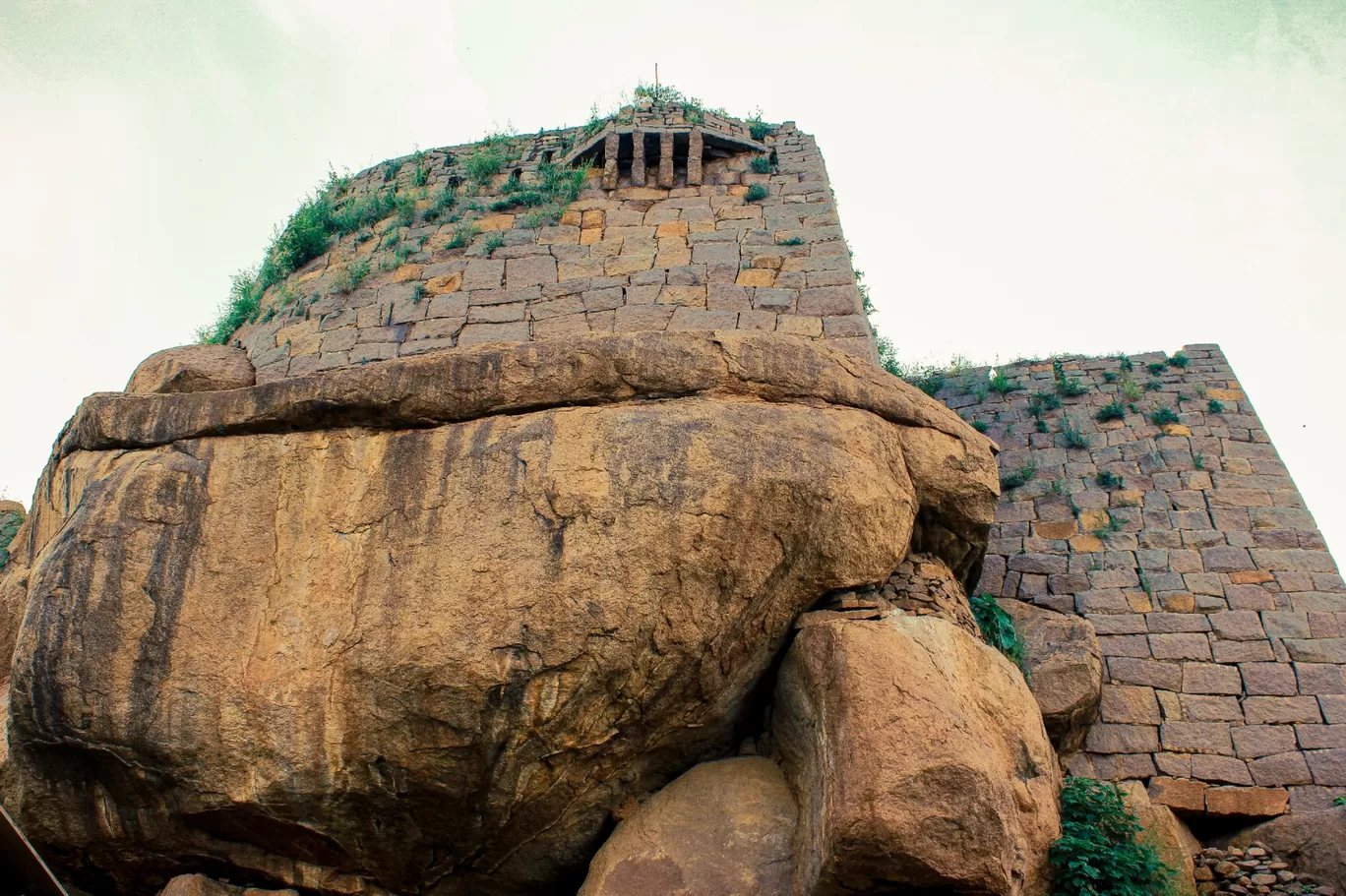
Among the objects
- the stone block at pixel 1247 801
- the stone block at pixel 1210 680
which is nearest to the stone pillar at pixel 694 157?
the stone block at pixel 1210 680

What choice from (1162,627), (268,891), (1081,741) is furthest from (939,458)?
(268,891)

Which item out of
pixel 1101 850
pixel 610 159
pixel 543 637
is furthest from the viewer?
pixel 610 159

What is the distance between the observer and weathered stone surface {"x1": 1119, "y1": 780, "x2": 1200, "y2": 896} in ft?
19.0

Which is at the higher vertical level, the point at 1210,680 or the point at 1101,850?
the point at 1210,680

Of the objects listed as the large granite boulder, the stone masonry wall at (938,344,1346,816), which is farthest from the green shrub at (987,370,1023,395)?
the large granite boulder

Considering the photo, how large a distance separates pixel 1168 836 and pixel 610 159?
18.8 ft

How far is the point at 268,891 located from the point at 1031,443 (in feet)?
23.2

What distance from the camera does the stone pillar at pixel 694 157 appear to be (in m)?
7.58

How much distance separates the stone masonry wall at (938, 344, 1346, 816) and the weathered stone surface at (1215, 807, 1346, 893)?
209mm

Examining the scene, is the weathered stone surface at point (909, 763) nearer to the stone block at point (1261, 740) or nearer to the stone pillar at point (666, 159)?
the stone block at point (1261, 740)

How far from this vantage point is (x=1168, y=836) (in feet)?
19.8

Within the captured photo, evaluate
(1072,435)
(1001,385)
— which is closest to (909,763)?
(1072,435)

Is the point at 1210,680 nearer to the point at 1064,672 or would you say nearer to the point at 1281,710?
the point at 1281,710

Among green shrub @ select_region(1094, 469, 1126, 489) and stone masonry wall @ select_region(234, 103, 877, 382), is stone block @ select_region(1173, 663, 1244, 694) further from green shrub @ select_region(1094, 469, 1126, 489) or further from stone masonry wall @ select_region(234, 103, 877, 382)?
stone masonry wall @ select_region(234, 103, 877, 382)
